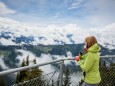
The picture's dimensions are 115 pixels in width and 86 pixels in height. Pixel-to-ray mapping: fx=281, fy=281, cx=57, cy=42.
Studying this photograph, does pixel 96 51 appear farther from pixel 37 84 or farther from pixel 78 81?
pixel 78 81

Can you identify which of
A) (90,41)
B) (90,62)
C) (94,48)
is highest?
(90,41)

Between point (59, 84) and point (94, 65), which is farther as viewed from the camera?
point (59, 84)

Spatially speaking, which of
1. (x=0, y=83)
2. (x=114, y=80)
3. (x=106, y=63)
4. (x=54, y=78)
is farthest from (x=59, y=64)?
(x=0, y=83)

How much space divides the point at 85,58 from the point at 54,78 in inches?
43.8

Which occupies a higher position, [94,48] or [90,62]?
[94,48]

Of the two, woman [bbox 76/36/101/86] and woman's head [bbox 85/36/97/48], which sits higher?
woman's head [bbox 85/36/97/48]

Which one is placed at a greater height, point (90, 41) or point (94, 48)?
point (90, 41)

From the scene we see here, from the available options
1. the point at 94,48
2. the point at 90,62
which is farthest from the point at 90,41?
the point at 90,62

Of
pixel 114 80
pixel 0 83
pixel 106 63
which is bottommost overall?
pixel 0 83

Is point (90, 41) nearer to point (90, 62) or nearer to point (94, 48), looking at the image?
point (94, 48)

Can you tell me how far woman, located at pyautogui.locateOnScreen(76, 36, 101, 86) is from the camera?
4.97 m

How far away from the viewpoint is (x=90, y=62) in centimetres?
499

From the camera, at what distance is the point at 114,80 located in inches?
313

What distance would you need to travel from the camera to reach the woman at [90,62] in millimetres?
4973
